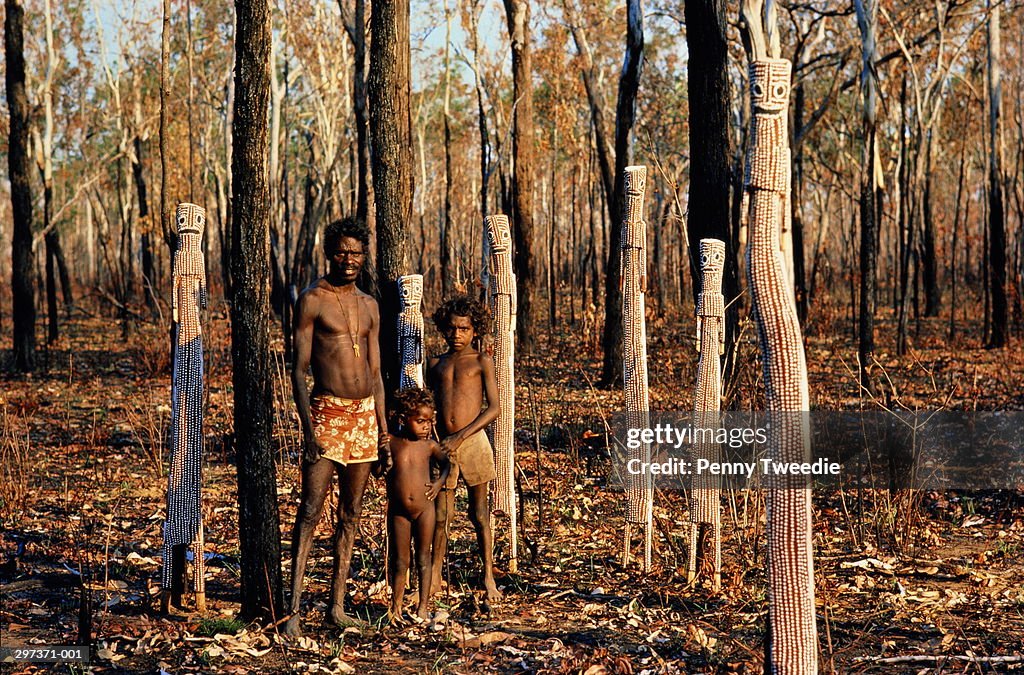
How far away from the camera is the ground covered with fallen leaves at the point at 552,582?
16.0ft

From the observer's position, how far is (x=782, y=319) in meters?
3.56

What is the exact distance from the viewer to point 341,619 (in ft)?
17.3

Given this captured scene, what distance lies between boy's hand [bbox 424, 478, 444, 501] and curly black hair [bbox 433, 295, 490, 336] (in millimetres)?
832

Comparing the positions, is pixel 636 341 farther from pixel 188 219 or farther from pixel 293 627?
Result: pixel 188 219

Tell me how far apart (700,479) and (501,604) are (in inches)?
50.8

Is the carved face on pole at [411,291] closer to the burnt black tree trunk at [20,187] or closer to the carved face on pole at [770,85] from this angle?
the carved face on pole at [770,85]

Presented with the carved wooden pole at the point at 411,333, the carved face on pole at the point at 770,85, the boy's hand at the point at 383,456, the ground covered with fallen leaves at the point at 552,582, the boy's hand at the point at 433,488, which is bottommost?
the ground covered with fallen leaves at the point at 552,582

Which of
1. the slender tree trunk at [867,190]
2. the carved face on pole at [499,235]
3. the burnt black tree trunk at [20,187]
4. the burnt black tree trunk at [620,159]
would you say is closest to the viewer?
the carved face on pole at [499,235]

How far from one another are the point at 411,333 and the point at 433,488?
3.62ft

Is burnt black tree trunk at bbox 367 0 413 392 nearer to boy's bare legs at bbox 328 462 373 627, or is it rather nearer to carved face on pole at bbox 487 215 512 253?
carved face on pole at bbox 487 215 512 253

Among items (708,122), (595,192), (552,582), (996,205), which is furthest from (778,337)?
(595,192)

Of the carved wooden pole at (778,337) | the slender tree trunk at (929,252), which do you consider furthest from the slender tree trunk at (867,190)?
the slender tree trunk at (929,252)

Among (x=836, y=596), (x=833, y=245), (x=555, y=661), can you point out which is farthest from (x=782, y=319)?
(x=833, y=245)

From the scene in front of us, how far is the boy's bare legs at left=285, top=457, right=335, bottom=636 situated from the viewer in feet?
17.0
